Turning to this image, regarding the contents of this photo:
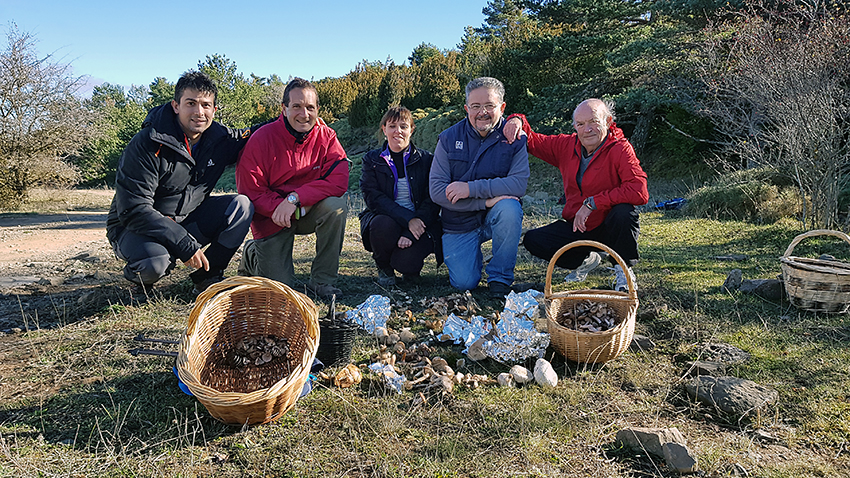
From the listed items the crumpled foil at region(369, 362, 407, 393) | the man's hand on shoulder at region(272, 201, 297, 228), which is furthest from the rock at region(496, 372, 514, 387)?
the man's hand on shoulder at region(272, 201, 297, 228)

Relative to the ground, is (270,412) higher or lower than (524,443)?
higher

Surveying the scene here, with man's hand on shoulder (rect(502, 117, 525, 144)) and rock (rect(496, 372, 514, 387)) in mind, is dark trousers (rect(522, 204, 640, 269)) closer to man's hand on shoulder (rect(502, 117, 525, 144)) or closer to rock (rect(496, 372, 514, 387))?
man's hand on shoulder (rect(502, 117, 525, 144))

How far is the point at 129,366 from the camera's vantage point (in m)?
2.92

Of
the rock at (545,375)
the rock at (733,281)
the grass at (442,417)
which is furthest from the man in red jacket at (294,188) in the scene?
the rock at (733,281)

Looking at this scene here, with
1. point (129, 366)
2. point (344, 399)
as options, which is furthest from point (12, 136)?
point (344, 399)

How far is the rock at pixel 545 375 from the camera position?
2732mm

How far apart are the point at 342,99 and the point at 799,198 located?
60.7ft

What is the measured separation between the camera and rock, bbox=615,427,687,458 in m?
2.14

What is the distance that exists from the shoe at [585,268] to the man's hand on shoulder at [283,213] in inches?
90.8

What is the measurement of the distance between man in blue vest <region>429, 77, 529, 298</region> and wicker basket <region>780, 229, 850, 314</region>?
1.91m

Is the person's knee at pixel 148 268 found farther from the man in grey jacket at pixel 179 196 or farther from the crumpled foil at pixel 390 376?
the crumpled foil at pixel 390 376

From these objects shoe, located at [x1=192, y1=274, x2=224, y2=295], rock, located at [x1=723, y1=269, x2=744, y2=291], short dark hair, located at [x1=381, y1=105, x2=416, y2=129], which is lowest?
rock, located at [x1=723, y1=269, x2=744, y2=291]

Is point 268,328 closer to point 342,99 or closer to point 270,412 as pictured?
point 270,412

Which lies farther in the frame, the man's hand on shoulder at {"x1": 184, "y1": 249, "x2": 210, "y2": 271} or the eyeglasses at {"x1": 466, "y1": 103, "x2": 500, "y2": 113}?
the eyeglasses at {"x1": 466, "y1": 103, "x2": 500, "y2": 113}
